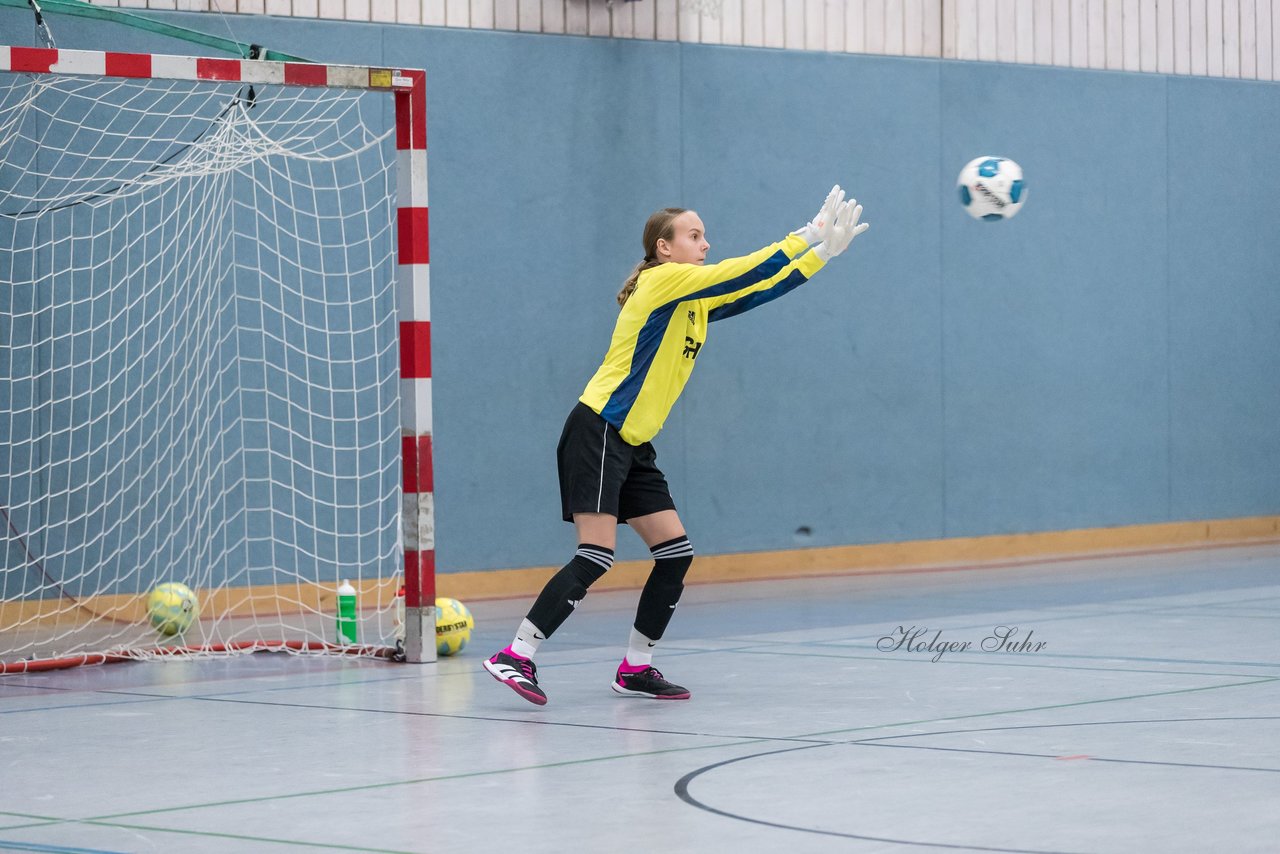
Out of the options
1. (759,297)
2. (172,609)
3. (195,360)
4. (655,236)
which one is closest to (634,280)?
(655,236)

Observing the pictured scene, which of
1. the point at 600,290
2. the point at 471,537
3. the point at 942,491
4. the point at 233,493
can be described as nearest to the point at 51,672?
the point at 233,493

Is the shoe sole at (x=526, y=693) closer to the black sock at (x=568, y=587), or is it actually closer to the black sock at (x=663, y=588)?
the black sock at (x=568, y=587)

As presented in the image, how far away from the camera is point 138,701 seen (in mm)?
8344

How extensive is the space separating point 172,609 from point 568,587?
3.92m

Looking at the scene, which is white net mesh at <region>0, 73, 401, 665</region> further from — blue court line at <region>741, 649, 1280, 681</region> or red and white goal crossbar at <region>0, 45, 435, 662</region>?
blue court line at <region>741, 649, 1280, 681</region>

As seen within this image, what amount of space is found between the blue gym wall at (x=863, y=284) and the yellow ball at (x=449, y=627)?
11.2 ft

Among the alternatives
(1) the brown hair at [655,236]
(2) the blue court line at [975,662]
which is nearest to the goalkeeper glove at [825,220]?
(1) the brown hair at [655,236]

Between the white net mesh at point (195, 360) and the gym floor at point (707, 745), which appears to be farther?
the white net mesh at point (195, 360)

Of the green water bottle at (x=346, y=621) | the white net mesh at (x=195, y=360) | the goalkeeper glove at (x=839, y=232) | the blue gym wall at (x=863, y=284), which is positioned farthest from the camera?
the blue gym wall at (x=863, y=284)

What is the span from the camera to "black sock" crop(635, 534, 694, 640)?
26.7 feet

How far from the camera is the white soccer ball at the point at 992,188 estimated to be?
10648 millimetres

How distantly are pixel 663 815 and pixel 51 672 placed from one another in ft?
17.1

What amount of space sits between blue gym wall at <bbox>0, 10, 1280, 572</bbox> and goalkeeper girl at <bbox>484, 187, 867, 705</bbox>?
555 cm

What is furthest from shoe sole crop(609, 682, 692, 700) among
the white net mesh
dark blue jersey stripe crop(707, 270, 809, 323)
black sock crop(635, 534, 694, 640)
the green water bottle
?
the white net mesh
